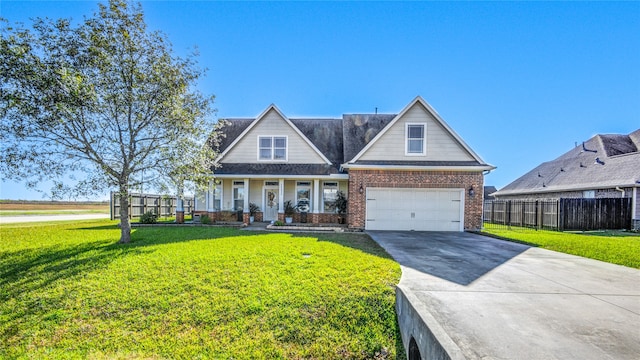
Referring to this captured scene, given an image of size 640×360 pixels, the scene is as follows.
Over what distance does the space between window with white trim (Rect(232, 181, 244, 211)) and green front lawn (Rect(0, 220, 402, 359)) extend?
8606 millimetres

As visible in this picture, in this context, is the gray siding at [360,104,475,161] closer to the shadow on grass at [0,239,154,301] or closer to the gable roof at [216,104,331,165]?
the gable roof at [216,104,331,165]

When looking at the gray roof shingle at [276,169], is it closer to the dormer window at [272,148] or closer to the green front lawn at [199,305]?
the dormer window at [272,148]

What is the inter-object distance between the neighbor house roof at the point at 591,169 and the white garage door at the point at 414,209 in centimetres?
1069

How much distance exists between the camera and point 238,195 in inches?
663

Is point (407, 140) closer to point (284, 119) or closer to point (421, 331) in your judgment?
point (284, 119)

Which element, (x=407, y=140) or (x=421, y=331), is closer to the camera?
(x=421, y=331)

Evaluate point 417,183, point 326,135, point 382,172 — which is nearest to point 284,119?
point 326,135

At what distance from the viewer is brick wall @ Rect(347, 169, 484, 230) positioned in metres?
13.6

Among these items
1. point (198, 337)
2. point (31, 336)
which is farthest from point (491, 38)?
point (31, 336)

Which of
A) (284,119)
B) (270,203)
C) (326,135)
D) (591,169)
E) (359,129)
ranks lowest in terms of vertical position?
(270,203)

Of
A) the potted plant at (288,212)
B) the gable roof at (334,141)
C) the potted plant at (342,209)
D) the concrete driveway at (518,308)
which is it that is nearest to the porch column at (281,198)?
the potted plant at (288,212)

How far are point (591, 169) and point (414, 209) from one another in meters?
15.1

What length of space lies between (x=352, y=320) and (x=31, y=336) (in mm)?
5761

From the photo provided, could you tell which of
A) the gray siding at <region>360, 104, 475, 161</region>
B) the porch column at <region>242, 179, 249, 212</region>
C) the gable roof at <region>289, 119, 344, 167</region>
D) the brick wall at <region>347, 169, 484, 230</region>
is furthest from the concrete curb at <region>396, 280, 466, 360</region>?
the gable roof at <region>289, 119, 344, 167</region>
